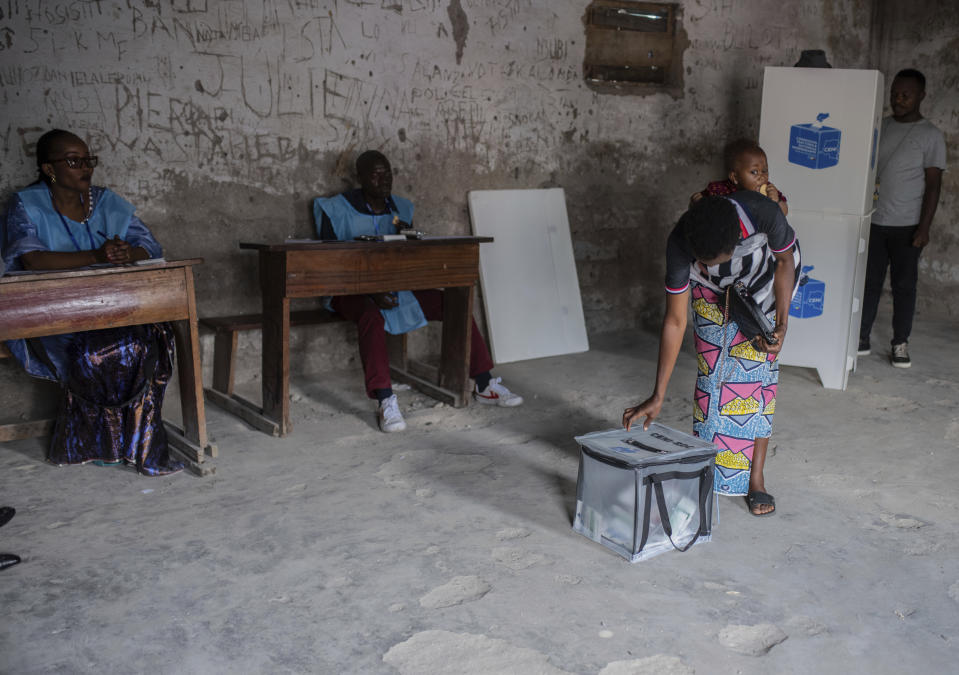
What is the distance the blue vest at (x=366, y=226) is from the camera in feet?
14.1

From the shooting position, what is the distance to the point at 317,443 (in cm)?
372

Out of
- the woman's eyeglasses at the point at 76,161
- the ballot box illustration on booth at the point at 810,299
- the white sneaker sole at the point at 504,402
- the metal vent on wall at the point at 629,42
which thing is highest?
the metal vent on wall at the point at 629,42

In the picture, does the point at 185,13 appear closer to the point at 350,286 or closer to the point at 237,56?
the point at 237,56

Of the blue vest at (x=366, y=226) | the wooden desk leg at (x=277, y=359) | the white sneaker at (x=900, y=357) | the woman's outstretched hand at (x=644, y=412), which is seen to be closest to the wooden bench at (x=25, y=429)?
the wooden desk leg at (x=277, y=359)

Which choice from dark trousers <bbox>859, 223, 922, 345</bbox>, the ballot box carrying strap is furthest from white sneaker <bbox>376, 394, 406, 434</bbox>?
dark trousers <bbox>859, 223, 922, 345</bbox>

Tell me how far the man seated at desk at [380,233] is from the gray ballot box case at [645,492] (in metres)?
1.56

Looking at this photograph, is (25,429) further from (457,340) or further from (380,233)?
(457,340)

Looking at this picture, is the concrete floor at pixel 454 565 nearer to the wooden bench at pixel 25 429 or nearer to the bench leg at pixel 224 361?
the wooden bench at pixel 25 429

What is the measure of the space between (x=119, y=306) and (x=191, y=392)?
514mm

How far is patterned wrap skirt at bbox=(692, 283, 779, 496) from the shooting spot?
9.57 feet

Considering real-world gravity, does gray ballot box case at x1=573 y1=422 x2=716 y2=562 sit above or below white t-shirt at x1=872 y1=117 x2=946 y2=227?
below

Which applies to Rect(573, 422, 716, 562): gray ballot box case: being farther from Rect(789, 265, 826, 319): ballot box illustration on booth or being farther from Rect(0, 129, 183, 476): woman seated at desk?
Rect(789, 265, 826, 319): ballot box illustration on booth

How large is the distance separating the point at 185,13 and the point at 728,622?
367 cm

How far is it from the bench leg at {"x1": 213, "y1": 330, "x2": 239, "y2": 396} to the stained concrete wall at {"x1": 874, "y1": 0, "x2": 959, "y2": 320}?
5261mm
